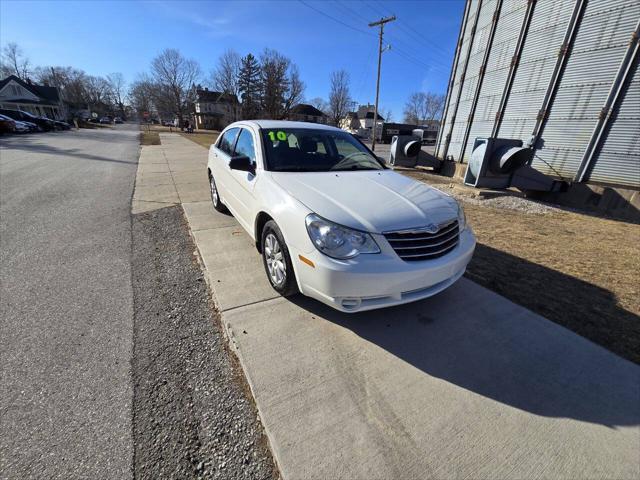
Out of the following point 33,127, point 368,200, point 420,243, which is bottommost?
point 33,127

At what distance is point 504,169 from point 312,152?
634 centimetres

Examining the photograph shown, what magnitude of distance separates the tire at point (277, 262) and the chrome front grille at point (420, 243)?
904 millimetres

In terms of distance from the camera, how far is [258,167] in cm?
318

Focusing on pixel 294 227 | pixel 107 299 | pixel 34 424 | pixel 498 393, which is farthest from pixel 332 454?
pixel 107 299

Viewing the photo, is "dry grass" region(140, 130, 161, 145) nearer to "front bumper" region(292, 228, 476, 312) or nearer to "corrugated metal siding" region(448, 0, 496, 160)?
"corrugated metal siding" region(448, 0, 496, 160)

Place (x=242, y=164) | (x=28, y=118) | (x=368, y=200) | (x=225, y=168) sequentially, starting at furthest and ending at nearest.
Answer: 1. (x=28, y=118)
2. (x=225, y=168)
3. (x=242, y=164)
4. (x=368, y=200)

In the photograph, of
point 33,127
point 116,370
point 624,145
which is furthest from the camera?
point 33,127

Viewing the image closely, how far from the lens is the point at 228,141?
4574 mm

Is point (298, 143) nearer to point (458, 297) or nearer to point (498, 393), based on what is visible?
point (458, 297)

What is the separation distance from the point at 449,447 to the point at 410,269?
108 cm

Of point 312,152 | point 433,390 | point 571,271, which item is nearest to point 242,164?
point 312,152

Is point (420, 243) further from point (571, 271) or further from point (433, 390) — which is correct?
point (571, 271)

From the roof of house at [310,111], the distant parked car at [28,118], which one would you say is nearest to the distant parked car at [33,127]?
the distant parked car at [28,118]

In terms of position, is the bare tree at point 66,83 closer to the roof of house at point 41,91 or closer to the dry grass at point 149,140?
the roof of house at point 41,91
